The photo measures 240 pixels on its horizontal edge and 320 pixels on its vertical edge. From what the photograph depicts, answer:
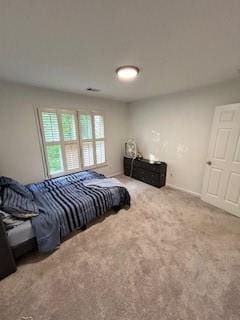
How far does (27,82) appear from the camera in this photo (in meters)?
2.48

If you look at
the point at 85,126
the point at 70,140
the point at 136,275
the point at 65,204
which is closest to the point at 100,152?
the point at 85,126

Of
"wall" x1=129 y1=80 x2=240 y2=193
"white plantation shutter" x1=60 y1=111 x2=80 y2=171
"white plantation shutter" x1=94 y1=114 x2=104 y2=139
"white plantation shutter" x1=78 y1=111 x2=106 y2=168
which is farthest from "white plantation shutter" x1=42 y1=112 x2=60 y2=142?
"wall" x1=129 y1=80 x2=240 y2=193

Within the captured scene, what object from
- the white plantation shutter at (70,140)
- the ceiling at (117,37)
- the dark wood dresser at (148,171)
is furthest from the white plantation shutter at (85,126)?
the dark wood dresser at (148,171)

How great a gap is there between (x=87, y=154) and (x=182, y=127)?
245 cm

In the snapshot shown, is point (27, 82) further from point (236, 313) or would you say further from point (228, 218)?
point (228, 218)

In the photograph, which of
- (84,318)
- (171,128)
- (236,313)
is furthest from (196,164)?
(84,318)

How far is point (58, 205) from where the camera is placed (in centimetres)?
212

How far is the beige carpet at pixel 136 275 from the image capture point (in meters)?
1.25

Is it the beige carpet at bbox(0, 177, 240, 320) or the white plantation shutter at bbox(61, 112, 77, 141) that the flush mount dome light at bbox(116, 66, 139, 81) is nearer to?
the white plantation shutter at bbox(61, 112, 77, 141)

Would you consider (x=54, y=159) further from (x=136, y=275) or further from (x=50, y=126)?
(x=136, y=275)

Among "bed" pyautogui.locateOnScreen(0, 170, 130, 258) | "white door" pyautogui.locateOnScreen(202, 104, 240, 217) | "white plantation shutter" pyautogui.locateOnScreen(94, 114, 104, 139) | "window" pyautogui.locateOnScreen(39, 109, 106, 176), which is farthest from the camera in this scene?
"white plantation shutter" pyautogui.locateOnScreen(94, 114, 104, 139)

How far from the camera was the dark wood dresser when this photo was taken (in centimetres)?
363

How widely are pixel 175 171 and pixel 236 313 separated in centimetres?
262

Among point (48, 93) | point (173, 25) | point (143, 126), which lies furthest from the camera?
point (143, 126)
